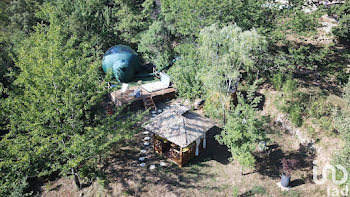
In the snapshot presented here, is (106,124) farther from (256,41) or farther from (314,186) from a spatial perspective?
(314,186)

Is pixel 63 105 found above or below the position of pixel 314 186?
above

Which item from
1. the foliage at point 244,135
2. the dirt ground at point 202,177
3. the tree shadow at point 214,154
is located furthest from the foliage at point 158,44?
the foliage at point 244,135

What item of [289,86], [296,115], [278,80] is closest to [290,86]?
[289,86]

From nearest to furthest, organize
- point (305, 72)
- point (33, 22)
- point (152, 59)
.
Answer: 1. point (305, 72)
2. point (152, 59)
3. point (33, 22)

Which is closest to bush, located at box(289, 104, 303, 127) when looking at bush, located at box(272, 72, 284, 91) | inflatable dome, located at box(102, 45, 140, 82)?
bush, located at box(272, 72, 284, 91)

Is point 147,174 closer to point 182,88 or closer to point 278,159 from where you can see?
point 278,159

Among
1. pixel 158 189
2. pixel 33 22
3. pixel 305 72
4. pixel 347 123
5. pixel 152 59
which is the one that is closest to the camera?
pixel 347 123

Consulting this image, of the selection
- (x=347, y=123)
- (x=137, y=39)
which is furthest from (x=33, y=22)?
(x=347, y=123)

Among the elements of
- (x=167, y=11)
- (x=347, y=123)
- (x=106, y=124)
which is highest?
(x=167, y=11)

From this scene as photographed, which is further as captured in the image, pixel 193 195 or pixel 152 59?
pixel 152 59

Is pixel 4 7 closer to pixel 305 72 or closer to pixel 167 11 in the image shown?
pixel 167 11
